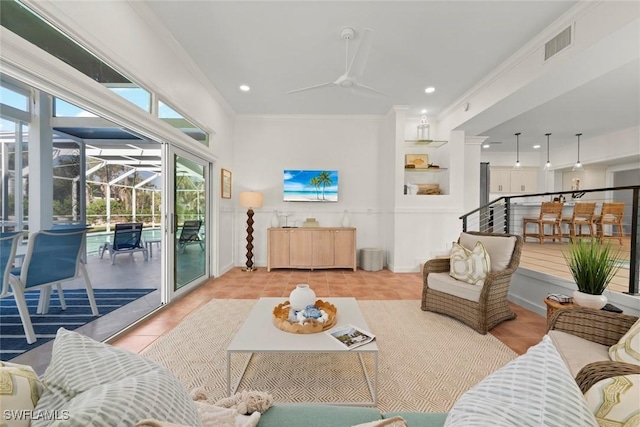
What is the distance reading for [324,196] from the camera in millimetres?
5059

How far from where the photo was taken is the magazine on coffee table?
1501mm

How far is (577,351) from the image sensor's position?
1.25 m

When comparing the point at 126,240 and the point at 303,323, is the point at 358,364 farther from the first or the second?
the point at 126,240

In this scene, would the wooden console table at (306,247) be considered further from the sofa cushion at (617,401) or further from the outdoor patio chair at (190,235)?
the sofa cushion at (617,401)

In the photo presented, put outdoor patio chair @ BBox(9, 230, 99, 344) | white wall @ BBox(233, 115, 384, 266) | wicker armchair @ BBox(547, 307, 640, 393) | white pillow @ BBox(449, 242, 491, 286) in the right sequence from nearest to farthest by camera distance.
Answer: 1. wicker armchair @ BBox(547, 307, 640, 393)
2. outdoor patio chair @ BBox(9, 230, 99, 344)
3. white pillow @ BBox(449, 242, 491, 286)
4. white wall @ BBox(233, 115, 384, 266)

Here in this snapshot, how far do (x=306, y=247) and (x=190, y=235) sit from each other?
1.94 metres

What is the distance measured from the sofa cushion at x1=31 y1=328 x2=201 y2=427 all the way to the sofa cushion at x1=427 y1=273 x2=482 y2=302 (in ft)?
8.33

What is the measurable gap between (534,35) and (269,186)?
4285 mm

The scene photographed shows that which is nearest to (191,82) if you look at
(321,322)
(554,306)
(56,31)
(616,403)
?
(56,31)

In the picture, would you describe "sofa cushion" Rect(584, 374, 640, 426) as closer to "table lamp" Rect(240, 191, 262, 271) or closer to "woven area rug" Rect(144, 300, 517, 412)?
"woven area rug" Rect(144, 300, 517, 412)

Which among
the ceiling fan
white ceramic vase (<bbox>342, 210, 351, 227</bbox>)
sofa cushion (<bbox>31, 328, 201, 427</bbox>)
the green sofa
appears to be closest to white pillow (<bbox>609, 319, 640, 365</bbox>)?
the green sofa

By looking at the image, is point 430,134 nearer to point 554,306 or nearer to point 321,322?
point 554,306

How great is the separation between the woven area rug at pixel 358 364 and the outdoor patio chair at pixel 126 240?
313 centimetres

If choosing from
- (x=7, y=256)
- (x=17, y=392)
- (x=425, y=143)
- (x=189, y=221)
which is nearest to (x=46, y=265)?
(x=7, y=256)
